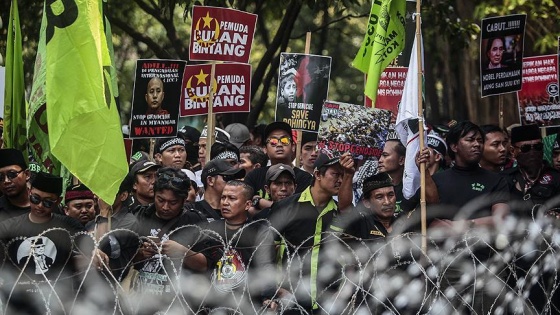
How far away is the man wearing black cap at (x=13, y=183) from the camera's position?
31.5 ft

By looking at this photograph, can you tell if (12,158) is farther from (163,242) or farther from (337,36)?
(337,36)

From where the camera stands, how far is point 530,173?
11242mm

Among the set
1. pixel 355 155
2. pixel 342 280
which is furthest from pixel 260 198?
pixel 342 280

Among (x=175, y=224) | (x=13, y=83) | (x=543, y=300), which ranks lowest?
(x=543, y=300)

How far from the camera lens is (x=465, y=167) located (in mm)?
10375

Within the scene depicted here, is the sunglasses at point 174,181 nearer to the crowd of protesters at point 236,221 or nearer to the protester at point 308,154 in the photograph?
the crowd of protesters at point 236,221

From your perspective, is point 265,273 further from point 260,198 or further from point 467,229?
point 260,198

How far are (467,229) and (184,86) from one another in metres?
5.17

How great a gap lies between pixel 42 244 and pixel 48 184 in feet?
2.46

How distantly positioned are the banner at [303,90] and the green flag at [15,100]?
2.93 meters

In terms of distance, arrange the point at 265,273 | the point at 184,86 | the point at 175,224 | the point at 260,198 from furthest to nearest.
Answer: the point at 184,86
the point at 260,198
the point at 175,224
the point at 265,273

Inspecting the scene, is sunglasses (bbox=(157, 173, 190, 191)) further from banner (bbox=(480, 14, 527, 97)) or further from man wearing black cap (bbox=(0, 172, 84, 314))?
banner (bbox=(480, 14, 527, 97))

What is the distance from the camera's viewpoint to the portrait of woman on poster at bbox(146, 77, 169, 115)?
1241cm

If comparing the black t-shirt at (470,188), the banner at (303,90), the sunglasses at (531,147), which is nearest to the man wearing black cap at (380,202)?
the black t-shirt at (470,188)
